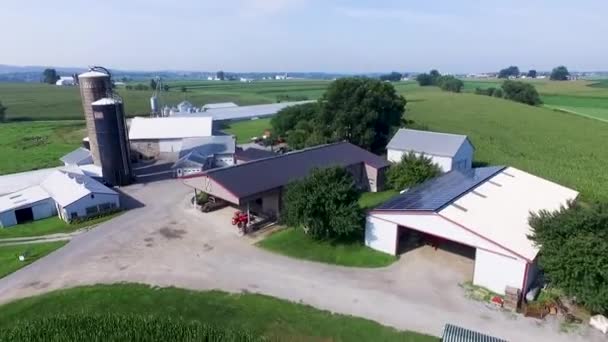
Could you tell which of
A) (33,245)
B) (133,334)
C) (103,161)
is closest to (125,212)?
(33,245)

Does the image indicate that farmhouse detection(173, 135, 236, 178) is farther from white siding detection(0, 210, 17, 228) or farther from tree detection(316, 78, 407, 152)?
white siding detection(0, 210, 17, 228)

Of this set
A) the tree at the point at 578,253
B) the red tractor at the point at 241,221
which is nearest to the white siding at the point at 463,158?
the tree at the point at 578,253

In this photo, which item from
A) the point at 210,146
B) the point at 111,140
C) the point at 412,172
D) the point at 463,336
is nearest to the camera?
the point at 463,336

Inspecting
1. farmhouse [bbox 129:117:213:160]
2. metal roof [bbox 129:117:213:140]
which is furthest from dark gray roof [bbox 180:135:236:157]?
metal roof [bbox 129:117:213:140]

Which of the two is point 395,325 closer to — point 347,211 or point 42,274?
point 347,211

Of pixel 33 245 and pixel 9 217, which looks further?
pixel 9 217

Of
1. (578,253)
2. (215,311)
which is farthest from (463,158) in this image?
(215,311)

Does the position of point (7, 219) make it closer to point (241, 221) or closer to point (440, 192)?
point (241, 221)
